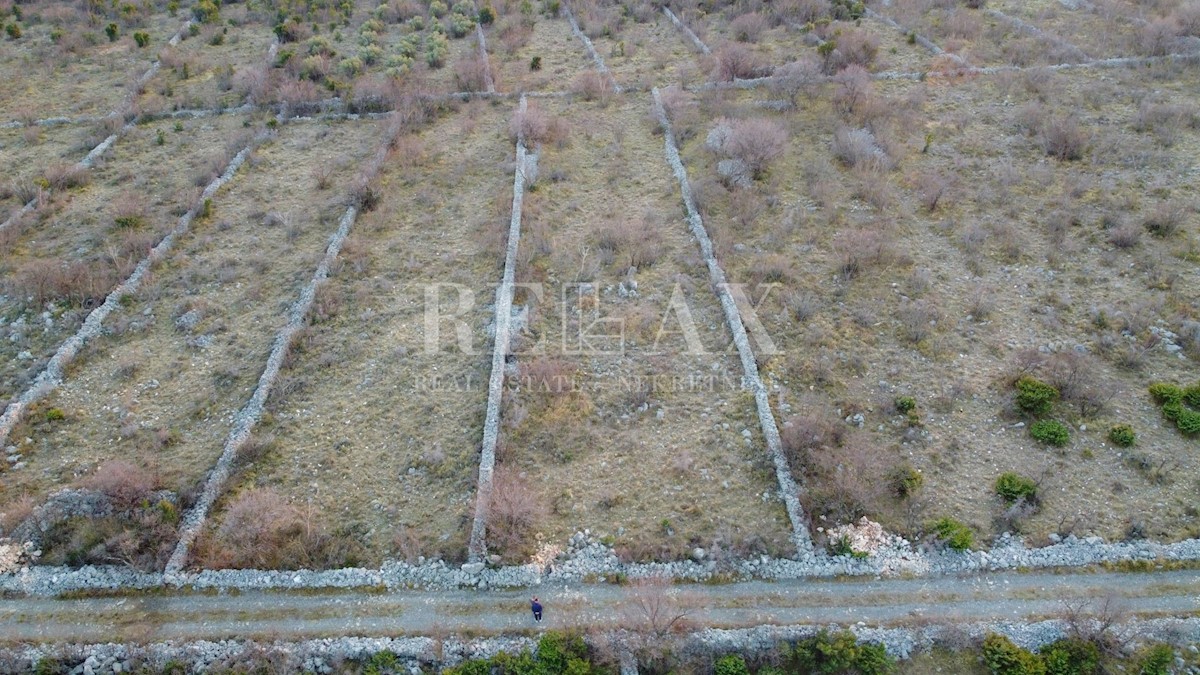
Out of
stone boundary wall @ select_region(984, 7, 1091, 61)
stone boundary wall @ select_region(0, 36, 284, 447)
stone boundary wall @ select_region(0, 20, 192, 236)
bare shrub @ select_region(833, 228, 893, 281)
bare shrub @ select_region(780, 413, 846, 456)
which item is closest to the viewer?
bare shrub @ select_region(780, 413, 846, 456)

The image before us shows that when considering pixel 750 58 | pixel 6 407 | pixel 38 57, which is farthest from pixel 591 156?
pixel 38 57

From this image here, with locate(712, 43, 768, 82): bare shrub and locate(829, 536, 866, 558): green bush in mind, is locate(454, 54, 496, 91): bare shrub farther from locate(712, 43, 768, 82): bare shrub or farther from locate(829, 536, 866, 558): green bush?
locate(829, 536, 866, 558): green bush

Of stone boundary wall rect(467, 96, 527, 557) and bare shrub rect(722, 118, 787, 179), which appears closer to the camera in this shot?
stone boundary wall rect(467, 96, 527, 557)

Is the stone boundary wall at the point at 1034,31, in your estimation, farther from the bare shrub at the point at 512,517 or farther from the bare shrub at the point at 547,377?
the bare shrub at the point at 512,517

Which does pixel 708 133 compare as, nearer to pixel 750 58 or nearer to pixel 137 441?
pixel 750 58

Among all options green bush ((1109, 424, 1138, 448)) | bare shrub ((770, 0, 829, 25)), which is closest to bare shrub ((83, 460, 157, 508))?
green bush ((1109, 424, 1138, 448))

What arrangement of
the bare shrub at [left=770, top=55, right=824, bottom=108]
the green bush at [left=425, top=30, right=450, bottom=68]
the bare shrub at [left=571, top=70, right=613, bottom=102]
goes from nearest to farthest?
the bare shrub at [left=770, top=55, right=824, bottom=108]
the bare shrub at [left=571, top=70, right=613, bottom=102]
the green bush at [left=425, top=30, right=450, bottom=68]

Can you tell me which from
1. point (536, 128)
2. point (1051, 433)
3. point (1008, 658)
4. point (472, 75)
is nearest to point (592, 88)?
point (536, 128)
